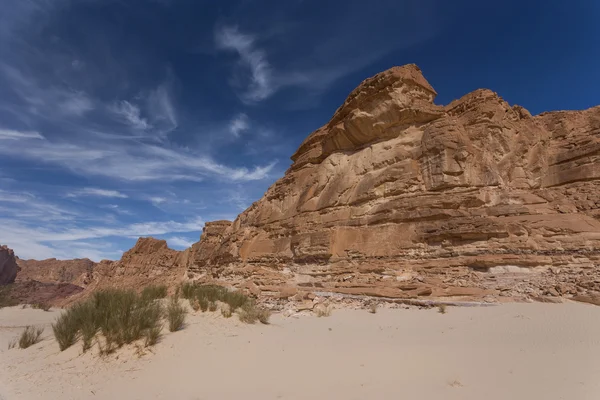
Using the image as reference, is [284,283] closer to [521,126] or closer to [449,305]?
[449,305]

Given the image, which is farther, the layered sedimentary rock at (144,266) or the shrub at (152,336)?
the layered sedimentary rock at (144,266)

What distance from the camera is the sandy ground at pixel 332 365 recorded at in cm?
369

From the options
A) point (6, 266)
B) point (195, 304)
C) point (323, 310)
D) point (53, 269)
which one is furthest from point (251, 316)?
point (53, 269)

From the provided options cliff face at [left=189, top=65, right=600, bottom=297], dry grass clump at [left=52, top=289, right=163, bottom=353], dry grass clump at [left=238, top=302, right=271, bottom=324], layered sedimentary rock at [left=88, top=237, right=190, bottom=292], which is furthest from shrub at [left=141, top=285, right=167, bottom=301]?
layered sedimentary rock at [left=88, top=237, right=190, bottom=292]

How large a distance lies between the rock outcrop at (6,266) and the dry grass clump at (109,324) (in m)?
66.1

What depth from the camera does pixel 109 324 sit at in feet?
17.4

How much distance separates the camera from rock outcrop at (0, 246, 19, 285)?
55.0 m

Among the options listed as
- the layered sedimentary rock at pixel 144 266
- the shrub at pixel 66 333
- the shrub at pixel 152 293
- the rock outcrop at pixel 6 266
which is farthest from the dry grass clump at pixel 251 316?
the rock outcrop at pixel 6 266

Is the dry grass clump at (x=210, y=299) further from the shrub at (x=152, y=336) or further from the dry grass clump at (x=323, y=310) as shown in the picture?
the shrub at (x=152, y=336)

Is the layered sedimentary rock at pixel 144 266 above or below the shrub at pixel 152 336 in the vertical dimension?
above

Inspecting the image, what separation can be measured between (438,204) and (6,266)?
6977 centimetres

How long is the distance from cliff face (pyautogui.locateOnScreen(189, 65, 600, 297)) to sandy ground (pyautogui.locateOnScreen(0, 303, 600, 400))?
4.57m

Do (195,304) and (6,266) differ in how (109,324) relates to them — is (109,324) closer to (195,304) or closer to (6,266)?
(195,304)

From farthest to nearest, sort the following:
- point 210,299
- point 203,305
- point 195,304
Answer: point 210,299 → point 195,304 → point 203,305
